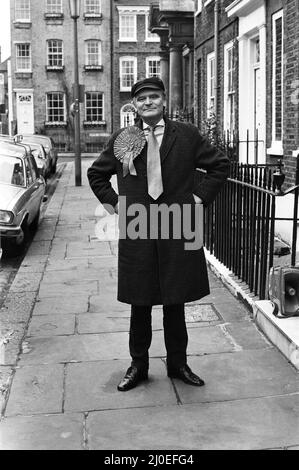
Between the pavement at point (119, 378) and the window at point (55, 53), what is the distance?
37707 mm

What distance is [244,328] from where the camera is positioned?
18.7 ft

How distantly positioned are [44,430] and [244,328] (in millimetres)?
2362

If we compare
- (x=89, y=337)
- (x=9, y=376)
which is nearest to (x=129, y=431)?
(x=9, y=376)

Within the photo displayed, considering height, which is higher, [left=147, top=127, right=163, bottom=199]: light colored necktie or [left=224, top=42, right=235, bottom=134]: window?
[left=224, top=42, right=235, bottom=134]: window

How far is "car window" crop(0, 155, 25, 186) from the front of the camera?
10.7 metres

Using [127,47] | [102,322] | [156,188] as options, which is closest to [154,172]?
[156,188]

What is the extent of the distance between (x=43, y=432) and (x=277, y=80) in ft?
28.1

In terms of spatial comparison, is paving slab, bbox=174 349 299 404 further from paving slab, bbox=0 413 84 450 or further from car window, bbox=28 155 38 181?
car window, bbox=28 155 38 181

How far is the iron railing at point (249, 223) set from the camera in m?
5.77

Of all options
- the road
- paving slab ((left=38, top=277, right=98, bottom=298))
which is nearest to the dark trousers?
paving slab ((left=38, top=277, right=98, bottom=298))

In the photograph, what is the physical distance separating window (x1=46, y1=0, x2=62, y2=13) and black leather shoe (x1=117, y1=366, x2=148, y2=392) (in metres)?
41.3

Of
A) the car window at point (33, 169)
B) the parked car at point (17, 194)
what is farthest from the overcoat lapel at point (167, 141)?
the car window at point (33, 169)

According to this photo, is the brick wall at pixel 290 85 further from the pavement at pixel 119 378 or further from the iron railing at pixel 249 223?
the pavement at pixel 119 378

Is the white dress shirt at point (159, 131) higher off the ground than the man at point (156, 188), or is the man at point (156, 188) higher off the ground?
the white dress shirt at point (159, 131)
